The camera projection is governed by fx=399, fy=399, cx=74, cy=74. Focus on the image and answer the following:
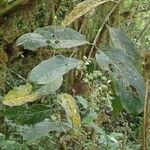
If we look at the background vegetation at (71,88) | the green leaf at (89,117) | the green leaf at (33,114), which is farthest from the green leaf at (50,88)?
the green leaf at (89,117)

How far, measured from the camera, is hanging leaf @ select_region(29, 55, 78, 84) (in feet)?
1.96

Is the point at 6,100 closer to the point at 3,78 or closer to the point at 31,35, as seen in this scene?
the point at 31,35

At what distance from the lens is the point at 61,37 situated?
694mm

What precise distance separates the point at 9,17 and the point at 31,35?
152 centimetres

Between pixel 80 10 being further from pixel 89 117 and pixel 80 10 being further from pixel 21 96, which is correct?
pixel 89 117

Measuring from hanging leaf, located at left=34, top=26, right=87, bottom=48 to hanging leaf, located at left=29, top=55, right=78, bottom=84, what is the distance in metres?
0.05

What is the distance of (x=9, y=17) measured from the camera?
218 centimetres

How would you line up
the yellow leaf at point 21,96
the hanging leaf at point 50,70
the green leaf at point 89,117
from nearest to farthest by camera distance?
the hanging leaf at point 50,70, the yellow leaf at point 21,96, the green leaf at point 89,117

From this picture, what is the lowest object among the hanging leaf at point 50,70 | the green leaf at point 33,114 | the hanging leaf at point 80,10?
the green leaf at point 33,114

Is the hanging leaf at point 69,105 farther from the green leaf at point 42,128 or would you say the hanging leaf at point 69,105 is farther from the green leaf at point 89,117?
the green leaf at point 89,117

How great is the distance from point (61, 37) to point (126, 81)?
139mm

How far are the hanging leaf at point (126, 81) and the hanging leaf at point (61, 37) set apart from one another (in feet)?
0.15

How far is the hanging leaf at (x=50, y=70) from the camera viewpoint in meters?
0.60

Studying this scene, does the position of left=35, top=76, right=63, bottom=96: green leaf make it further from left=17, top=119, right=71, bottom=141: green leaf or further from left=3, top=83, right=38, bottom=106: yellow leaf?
left=17, top=119, right=71, bottom=141: green leaf
